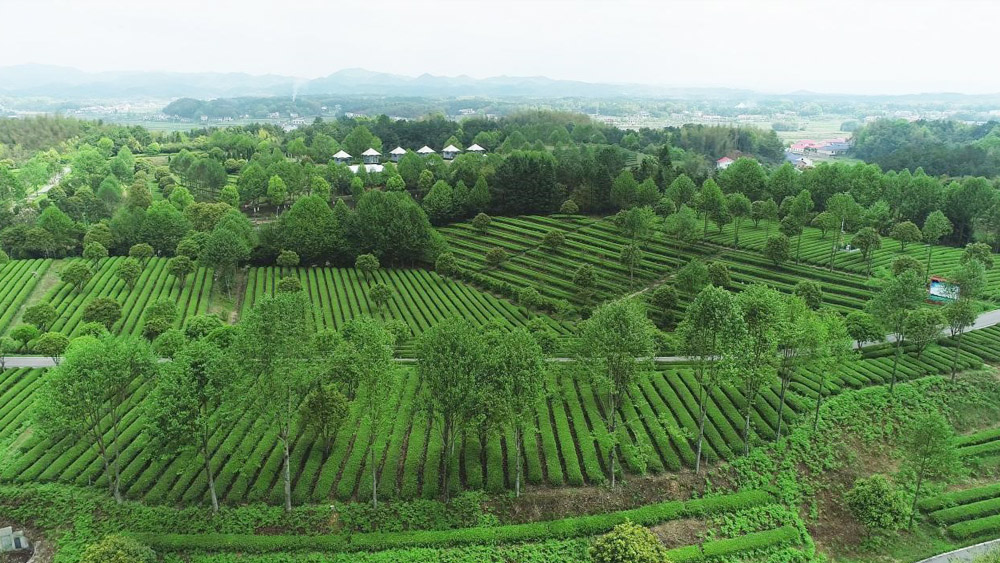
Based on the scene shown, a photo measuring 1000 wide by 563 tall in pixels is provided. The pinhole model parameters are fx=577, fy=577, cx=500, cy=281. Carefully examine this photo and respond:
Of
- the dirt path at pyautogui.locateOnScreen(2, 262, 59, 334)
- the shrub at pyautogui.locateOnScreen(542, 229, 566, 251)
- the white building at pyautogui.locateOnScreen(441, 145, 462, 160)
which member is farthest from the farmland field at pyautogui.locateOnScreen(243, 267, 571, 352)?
the white building at pyautogui.locateOnScreen(441, 145, 462, 160)

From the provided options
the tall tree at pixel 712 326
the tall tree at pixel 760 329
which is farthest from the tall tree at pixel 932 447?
the tall tree at pixel 712 326

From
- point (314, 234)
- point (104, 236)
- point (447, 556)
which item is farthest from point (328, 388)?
point (104, 236)

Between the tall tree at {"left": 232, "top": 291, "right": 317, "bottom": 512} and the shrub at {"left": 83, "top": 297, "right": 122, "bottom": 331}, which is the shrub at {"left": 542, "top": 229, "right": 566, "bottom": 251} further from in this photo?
the tall tree at {"left": 232, "top": 291, "right": 317, "bottom": 512}

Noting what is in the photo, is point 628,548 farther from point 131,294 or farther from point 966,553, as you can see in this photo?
point 131,294

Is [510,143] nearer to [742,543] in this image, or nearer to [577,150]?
[577,150]

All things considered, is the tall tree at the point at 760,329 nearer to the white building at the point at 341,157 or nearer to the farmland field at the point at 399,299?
the farmland field at the point at 399,299

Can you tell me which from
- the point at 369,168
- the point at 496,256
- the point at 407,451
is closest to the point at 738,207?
the point at 496,256
